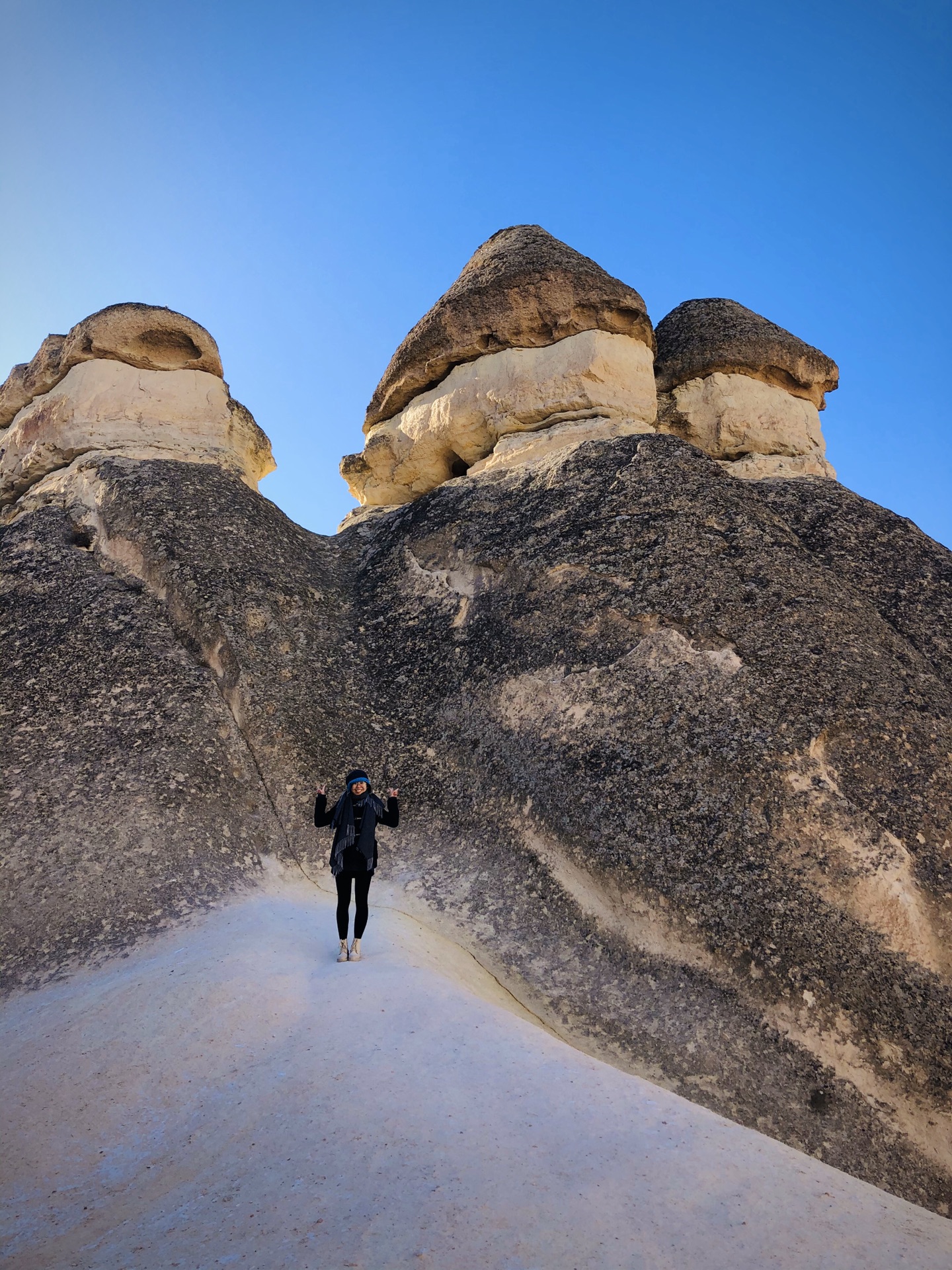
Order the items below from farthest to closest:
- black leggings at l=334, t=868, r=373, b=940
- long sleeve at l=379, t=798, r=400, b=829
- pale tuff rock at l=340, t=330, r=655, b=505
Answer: pale tuff rock at l=340, t=330, r=655, b=505
long sleeve at l=379, t=798, r=400, b=829
black leggings at l=334, t=868, r=373, b=940

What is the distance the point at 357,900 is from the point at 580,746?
2348mm

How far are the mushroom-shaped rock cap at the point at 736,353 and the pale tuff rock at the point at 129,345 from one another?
6481 mm

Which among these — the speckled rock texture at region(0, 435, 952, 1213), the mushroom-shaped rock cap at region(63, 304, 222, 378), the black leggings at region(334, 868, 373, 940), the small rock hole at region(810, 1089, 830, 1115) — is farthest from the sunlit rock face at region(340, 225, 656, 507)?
the small rock hole at region(810, 1089, 830, 1115)

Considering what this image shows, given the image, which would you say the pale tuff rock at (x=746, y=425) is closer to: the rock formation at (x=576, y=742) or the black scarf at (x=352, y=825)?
the rock formation at (x=576, y=742)

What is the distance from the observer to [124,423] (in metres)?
11.0

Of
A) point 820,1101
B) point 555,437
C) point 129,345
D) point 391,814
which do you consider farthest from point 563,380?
point 820,1101

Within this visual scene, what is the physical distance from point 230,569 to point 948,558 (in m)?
7.50

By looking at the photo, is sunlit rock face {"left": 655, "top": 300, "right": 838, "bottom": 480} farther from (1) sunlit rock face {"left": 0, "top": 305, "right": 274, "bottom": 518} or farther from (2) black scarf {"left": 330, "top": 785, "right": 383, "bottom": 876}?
(2) black scarf {"left": 330, "top": 785, "right": 383, "bottom": 876}

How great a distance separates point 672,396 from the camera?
40.0 feet

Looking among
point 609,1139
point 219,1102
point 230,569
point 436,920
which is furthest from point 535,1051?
point 230,569

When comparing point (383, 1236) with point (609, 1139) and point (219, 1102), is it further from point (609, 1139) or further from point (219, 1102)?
point (219, 1102)

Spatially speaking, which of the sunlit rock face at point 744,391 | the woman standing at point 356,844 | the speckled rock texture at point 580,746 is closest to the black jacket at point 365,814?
the woman standing at point 356,844

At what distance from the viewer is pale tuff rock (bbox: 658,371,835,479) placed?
11570 mm

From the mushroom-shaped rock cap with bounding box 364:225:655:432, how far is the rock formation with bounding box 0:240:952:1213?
241 cm
